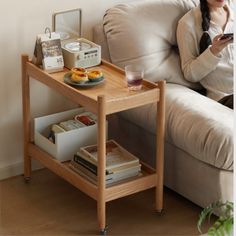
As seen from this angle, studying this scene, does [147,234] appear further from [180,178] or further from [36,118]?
[36,118]

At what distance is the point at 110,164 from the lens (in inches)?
125

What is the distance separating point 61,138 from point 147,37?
0.63 meters

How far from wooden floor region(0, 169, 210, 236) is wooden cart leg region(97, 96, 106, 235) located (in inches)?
3.5

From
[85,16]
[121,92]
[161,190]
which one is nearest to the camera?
[121,92]

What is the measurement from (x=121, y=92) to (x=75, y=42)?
0.47 m

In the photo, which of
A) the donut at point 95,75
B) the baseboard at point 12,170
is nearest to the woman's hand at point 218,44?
the donut at point 95,75

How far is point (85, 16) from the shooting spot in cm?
362

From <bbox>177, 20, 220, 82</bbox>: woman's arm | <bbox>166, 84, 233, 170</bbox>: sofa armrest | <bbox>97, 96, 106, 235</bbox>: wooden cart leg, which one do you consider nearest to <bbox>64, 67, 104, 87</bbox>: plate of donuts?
<bbox>97, 96, 106, 235</bbox>: wooden cart leg

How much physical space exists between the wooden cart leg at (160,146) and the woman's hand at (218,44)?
416 millimetres

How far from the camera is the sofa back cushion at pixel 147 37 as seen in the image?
3445 mm

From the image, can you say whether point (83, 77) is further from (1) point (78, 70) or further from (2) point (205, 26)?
(2) point (205, 26)

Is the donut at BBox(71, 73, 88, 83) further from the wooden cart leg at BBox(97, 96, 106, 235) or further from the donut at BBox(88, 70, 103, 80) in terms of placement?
the wooden cart leg at BBox(97, 96, 106, 235)

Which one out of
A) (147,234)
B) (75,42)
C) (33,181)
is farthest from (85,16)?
(147,234)

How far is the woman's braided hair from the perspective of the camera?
135 inches
